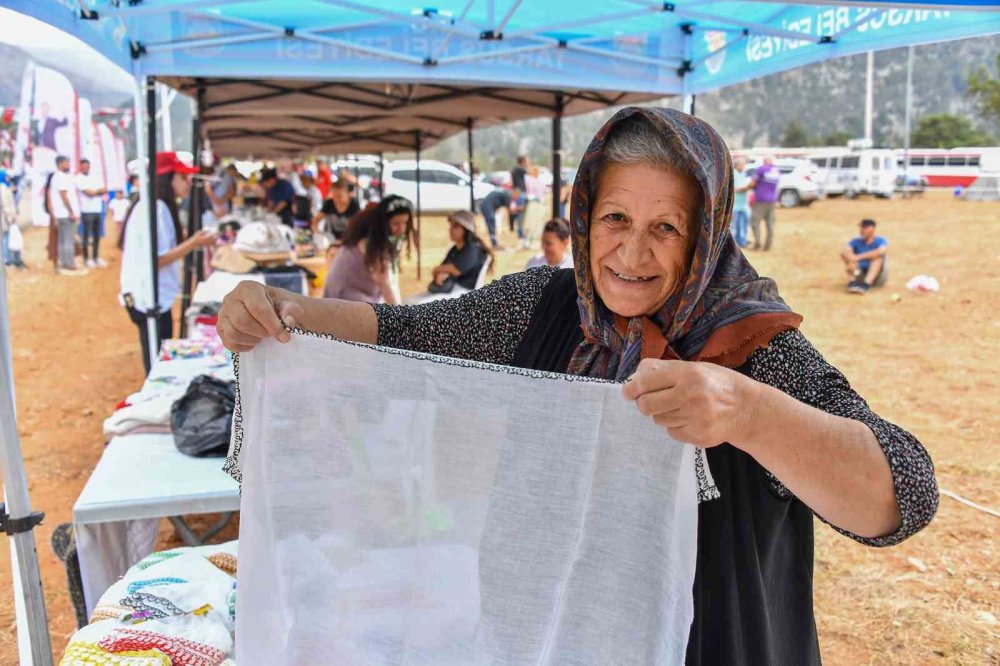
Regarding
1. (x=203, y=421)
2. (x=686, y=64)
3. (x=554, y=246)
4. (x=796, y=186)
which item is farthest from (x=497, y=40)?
(x=796, y=186)

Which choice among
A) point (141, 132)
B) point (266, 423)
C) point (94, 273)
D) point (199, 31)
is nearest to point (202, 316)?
point (141, 132)

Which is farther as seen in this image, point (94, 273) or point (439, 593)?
point (94, 273)

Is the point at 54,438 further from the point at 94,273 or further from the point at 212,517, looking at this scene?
the point at 94,273

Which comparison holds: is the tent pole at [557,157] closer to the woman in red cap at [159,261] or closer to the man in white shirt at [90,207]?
the woman in red cap at [159,261]

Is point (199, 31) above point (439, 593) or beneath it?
above

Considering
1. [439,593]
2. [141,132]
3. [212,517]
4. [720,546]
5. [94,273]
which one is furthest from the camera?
[94,273]

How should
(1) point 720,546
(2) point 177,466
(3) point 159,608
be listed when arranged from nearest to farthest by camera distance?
(1) point 720,546, (3) point 159,608, (2) point 177,466

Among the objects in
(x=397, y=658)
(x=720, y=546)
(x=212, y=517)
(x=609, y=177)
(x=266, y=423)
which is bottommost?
(x=212, y=517)

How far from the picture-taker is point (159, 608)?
2004mm

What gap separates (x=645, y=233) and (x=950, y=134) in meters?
49.7

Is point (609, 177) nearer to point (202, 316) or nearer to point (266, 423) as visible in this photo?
point (266, 423)

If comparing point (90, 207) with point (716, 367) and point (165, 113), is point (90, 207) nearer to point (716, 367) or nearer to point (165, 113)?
point (165, 113)

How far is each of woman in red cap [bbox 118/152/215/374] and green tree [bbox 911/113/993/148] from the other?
4615 centimetres

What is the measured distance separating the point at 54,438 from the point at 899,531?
21.3ft
